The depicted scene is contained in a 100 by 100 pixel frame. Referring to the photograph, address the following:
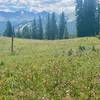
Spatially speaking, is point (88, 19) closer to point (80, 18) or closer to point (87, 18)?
point (87, 18)

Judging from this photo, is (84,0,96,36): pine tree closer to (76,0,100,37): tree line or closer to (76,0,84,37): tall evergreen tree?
(76,0,100,37): tree line

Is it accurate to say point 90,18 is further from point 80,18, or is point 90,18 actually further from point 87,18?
point 80,18

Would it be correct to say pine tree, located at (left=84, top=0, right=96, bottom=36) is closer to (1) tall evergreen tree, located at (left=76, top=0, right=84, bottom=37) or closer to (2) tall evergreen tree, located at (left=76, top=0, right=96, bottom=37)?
(2) tall evergreen tree, located at (left=76, top=0, right=96, bottom=37)

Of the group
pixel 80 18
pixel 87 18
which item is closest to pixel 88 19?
pixel 87 18

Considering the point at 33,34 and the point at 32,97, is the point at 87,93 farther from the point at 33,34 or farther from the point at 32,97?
the point at 33,34

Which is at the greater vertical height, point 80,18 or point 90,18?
point 80,18

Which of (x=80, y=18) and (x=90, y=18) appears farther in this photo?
(x=80, y=18)

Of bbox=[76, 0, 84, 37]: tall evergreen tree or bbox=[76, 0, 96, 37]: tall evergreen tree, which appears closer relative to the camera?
bbox=[76, 0, 96, 37]: tall evergreen tree

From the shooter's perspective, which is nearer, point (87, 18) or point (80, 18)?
point (87, 18)

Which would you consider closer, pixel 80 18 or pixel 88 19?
pixel 88 19

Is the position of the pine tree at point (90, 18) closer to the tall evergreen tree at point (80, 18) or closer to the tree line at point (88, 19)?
the tree line at point (88, 19)

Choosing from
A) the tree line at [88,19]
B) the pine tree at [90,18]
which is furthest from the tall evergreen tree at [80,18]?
the pine tree at [90,18]

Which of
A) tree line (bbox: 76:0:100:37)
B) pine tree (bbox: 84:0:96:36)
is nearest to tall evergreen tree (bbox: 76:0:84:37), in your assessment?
tree line (bbox: 76:0:100:37)

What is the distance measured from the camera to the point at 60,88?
1731 cm
